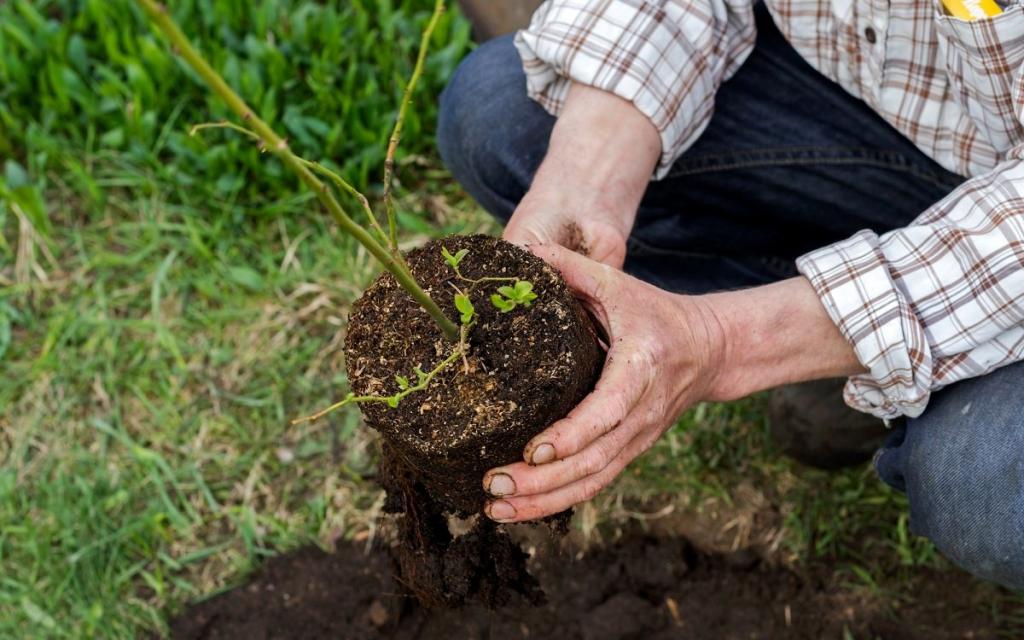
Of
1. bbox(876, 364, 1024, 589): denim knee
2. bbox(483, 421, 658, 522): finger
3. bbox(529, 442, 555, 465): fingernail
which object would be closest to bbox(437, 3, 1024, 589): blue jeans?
bbox(876, 364, 1024, 589): denim knee

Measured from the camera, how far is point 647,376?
1.26m

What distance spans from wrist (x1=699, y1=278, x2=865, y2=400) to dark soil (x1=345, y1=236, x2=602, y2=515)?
0.22 m

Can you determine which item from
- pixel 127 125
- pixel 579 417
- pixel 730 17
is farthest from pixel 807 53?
pixel 127 125

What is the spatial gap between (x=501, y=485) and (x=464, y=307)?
0.24 metres

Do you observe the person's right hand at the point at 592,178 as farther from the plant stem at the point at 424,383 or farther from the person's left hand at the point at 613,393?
the plant stem at the point at 424,383

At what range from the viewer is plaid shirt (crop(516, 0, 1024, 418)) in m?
1.31

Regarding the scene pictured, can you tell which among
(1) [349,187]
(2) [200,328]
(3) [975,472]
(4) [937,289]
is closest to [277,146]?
(1) [349,187]

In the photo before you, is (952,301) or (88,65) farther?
(88,65)

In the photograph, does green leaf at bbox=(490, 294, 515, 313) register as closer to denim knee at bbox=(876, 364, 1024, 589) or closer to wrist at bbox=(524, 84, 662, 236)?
wrist at bbox=(524, 84, 662, 236)

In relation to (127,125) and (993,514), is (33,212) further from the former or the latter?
(993,514)

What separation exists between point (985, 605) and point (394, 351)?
50.1 inches

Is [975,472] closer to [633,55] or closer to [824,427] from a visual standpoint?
[824,427]

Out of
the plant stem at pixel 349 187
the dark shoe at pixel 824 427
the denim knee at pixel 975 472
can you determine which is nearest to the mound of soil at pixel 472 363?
the plant stem at pixel 349 187

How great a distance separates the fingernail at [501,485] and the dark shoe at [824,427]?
0.89 m
